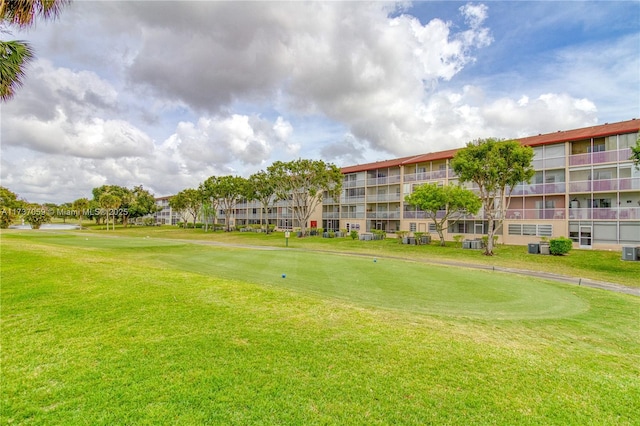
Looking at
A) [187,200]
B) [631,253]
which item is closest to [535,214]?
[631,253]

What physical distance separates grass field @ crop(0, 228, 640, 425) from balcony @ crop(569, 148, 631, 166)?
31871mm

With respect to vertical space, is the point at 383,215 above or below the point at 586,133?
below

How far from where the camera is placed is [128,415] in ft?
11.7

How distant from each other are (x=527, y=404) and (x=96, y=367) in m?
6.14

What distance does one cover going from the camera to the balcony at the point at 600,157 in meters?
31.7

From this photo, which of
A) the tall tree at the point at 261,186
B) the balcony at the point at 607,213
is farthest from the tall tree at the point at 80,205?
the balcony at the point at 607,213

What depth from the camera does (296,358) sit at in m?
5.05

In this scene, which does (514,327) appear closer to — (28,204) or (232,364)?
(232,364)

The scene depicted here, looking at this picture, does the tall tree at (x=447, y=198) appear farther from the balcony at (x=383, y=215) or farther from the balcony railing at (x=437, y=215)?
the balcony at (x=383, y=215)

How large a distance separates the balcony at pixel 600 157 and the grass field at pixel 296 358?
3187 centimetres

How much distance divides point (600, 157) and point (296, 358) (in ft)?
139

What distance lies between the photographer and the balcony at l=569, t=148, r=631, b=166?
104ft

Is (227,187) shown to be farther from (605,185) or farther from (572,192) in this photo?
(605,185)

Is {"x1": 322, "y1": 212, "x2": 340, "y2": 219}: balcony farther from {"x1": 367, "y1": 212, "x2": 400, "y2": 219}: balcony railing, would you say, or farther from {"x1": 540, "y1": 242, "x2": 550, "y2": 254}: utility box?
{"x1": 540, "y1": 242, "x2": 550, "y2": 254}: utility box
